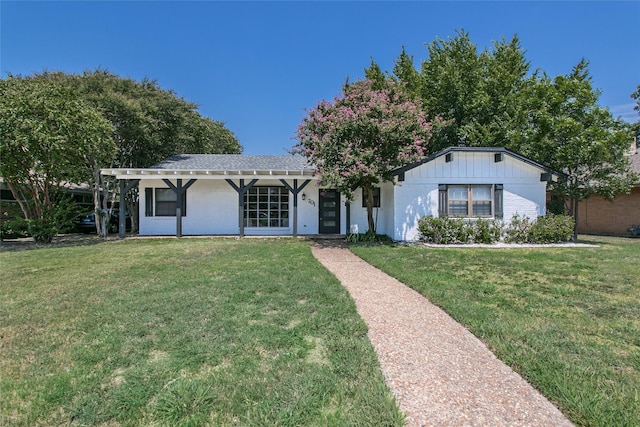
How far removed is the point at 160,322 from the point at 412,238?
372 inches

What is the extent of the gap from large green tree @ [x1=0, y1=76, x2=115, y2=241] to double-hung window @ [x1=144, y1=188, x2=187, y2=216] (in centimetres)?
238

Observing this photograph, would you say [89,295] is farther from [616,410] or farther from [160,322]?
[616,410]

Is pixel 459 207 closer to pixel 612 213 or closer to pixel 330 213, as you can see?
pixel 330 213

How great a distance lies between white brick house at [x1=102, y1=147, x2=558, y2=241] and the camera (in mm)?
11461

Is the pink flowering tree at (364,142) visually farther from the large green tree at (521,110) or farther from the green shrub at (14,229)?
the green shrub at (14,229)

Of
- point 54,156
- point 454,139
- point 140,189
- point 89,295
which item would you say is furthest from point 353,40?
point 89,295

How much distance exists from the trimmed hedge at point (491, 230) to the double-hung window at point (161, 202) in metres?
10.3

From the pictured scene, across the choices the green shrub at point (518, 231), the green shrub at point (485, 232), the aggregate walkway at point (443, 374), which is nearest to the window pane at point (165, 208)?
the aggregate walkway at point (443, 374)

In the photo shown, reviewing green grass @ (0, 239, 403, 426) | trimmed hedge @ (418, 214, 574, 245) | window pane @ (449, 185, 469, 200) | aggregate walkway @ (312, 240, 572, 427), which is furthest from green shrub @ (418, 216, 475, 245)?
aggregate walkway @ (312, 240, 572, 427)

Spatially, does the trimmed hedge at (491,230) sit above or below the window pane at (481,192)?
below

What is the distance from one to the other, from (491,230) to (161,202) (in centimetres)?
1326

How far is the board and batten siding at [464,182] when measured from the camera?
37.6ft

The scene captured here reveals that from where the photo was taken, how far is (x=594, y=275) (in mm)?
6098

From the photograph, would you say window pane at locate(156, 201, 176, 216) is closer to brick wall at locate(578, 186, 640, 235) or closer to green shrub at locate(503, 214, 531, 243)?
green shrub at locate(503, 214, 531, 243)
